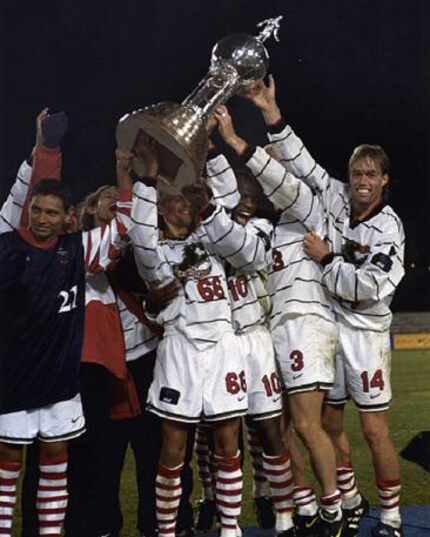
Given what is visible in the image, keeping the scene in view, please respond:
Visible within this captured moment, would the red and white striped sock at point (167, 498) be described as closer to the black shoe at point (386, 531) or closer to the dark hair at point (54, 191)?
the black shoe at point (386, 531)

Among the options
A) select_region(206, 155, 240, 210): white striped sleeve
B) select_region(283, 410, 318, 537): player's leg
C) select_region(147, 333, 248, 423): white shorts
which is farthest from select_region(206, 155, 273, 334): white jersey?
select_region(283, 410, 318, 537): player's leg

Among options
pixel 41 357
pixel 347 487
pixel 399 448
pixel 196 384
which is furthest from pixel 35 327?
pixel 399 448

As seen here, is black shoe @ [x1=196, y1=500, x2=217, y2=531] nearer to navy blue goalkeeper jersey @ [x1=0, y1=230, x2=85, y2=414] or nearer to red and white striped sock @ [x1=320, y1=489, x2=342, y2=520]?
red and white striped sock @ [x1=320, y1=489, x2=342, y2=520]

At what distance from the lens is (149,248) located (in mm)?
3242

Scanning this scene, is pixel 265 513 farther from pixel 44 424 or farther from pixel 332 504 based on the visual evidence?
pixel 44 424

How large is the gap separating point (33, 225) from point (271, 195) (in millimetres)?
937

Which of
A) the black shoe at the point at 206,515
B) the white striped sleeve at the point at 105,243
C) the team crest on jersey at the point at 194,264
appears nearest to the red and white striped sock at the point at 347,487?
the black shoe at the point at 206,515

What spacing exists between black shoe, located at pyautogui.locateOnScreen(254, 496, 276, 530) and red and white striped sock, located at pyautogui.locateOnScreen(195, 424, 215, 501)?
0.71ft

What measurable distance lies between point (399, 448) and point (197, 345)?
135 inches

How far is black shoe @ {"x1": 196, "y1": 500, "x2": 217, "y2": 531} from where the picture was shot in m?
4.00

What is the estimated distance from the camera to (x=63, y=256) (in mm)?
3211

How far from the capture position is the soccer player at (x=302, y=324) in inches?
137

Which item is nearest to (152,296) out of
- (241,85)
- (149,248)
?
(149,248)

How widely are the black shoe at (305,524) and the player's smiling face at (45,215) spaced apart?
1.48 metres
